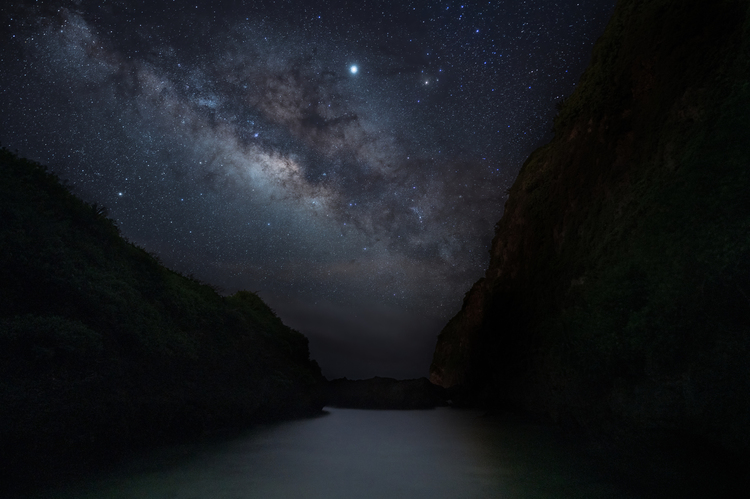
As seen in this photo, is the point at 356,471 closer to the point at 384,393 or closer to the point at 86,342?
the point at 86,342

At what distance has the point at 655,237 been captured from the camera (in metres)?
9.38

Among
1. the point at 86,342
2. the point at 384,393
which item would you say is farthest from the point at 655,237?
the point at 384,393

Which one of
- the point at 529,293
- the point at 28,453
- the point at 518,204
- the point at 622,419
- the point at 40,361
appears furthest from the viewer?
the point at 518,204

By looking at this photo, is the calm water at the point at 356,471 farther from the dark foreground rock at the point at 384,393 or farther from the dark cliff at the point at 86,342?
the dark foreground rock at the point at 384,393

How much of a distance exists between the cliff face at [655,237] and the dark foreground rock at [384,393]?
1574 centimetres

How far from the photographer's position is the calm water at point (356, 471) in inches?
271

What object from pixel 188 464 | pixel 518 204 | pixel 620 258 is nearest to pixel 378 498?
pixel 188 464

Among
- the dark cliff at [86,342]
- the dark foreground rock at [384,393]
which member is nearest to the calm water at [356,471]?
the dark cliff at [86,342]

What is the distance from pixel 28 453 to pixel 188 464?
3.12 meters

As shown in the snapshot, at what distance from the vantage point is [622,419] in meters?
10.0

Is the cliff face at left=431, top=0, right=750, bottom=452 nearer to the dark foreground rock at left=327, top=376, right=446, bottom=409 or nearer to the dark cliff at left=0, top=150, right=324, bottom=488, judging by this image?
the dark cliff at left=0, top=150, right=324, bottom=488

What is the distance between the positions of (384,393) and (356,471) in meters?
27.3

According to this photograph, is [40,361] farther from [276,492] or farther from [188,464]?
[276,492]

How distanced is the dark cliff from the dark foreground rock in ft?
65.7
